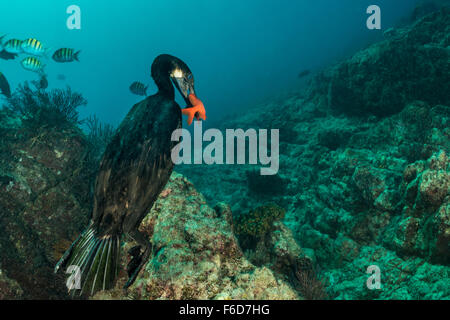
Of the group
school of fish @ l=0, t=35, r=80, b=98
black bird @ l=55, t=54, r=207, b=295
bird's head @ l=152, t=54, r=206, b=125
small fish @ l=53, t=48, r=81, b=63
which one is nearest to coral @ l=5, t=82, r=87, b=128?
bird's head @ l=152, t=54, r=206, b=125

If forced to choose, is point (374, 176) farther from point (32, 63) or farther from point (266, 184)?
point (32, 63)

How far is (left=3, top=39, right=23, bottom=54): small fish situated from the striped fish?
0.49 feet

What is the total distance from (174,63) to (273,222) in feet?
12.3

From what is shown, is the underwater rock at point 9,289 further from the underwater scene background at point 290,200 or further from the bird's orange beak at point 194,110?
the bird's orange beak at point 194,110

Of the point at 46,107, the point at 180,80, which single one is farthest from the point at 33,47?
the point at 180,80

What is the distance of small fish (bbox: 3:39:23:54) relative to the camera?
8359mm

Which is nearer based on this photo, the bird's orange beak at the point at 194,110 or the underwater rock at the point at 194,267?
the underwater rock at the point at 194,267

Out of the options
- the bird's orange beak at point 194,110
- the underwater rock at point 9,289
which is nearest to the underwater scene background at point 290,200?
the underwater rock at point 9,289

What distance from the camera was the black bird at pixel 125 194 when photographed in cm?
236

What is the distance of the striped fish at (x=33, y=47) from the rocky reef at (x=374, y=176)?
8.04m

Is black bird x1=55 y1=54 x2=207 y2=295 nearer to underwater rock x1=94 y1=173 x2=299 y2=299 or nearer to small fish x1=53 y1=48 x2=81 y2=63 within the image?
underwater rock x1=94 y1=173 x2=299 y2=299

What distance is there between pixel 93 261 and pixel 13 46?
33.3 feet

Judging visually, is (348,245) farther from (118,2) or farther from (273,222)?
(118,2)

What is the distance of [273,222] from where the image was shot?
5.10 metres
